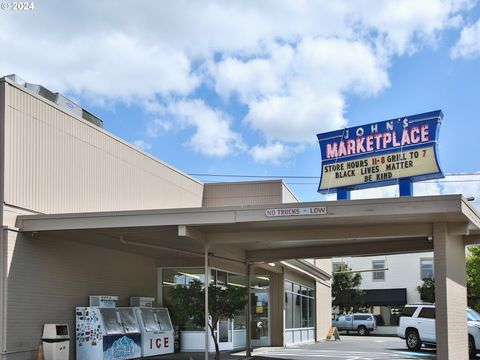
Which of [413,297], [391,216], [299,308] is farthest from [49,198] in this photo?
[413,297]

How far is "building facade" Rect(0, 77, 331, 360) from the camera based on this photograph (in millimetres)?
14986

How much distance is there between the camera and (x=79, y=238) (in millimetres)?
16828

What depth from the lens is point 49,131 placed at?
55.1 ft

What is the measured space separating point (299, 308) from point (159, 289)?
10760 millimetres

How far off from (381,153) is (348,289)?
33.4 metres

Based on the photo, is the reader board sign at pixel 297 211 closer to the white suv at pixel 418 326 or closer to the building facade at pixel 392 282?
the white suv at pixel 418 326

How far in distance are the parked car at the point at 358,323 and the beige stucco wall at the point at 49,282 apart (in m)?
29.9

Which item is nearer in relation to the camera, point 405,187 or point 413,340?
point 405,187

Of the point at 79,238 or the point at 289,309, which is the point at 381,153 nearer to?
the point at 79,238

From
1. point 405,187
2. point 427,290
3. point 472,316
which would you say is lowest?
point 472,316

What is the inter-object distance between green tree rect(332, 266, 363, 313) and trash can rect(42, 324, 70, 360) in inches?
1461

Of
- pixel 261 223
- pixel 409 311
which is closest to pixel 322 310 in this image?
pixel 409 311

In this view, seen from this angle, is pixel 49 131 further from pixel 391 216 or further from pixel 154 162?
pixel 391 216

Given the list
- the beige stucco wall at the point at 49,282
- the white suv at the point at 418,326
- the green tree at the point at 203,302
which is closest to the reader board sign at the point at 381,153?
the green tree at the point at 203,302
